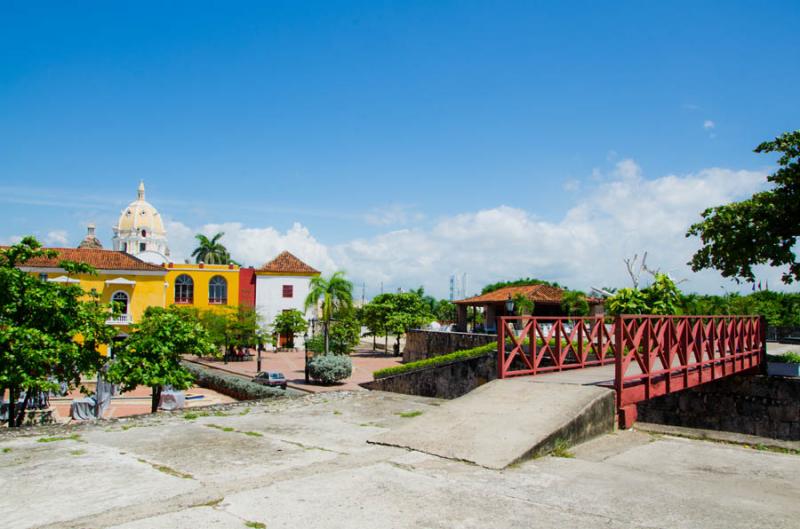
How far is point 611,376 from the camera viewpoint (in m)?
10.7

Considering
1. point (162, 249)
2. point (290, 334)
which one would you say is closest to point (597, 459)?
point (290, 334)

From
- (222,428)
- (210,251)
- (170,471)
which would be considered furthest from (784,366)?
(210,251)

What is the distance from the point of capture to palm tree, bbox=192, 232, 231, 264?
226ft

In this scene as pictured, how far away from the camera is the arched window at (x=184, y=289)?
47219 mm

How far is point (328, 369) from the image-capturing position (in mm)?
27250

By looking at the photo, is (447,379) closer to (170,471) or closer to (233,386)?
(233,386)

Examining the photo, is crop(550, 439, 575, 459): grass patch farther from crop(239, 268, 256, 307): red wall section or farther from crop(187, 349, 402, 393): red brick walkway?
crop(239, 268, 256, 307): red wall section

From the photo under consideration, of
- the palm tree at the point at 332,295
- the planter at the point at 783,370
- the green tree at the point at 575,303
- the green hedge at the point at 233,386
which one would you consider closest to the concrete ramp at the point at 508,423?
the planter at the point at 783,370

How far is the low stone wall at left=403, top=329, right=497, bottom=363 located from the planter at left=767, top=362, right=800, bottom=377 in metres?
10.1

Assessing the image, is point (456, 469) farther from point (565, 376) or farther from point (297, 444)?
point (565, 376)

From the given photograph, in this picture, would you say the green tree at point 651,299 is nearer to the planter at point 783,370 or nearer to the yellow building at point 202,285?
the planter at point 783,370

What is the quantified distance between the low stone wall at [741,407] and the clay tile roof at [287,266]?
36152mm

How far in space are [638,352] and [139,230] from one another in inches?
2974

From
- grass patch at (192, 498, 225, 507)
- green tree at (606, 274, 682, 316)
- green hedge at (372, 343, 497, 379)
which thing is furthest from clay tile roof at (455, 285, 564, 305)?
grass patch at (192, 498, 225, 507)
